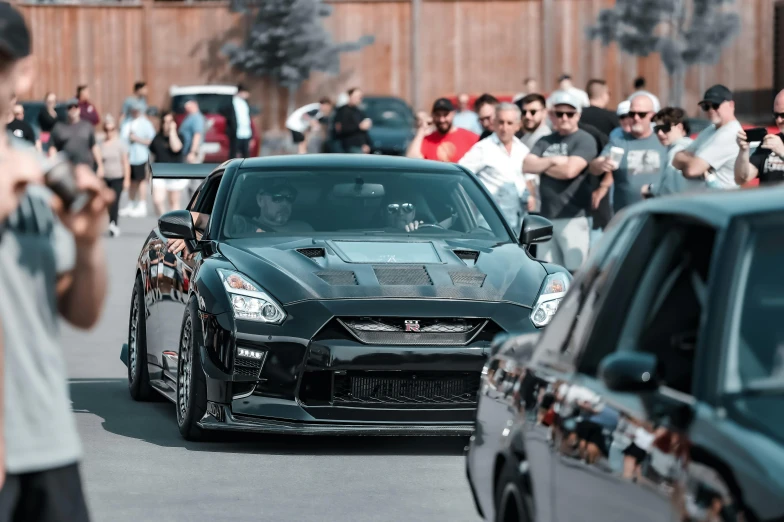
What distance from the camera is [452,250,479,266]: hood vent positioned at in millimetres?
9352

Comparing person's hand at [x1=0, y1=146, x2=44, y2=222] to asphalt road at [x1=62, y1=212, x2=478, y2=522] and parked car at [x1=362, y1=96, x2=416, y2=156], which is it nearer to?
asphalt road at [x1=62, y1=212, x2=478, y2=522]

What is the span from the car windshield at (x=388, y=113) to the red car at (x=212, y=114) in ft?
9.02

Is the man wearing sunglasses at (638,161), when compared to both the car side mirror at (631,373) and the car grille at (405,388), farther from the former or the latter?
the car side mirror at (631,373)

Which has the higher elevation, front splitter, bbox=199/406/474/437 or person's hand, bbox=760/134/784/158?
person's hand, bbox=760/134/784/158

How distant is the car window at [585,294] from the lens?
500 cm

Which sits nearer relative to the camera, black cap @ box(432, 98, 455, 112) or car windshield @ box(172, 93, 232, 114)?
black cap @ box(432, 98, 455, 112)

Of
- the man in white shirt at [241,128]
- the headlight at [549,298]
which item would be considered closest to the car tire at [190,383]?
the headlight at [549,298]

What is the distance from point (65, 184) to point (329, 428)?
16.4 feet

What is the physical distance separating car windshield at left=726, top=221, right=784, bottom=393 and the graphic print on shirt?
972 cm

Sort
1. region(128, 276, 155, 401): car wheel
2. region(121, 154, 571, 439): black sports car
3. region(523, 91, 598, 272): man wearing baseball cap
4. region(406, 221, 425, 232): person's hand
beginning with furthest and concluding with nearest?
region(523, 91, 598, 272): man wearing baseball cap < region(128, 276, 155, 401): car wheel < region(406, 221, 425, 232): person's hand < region(121, 154, 571, 439): black sports car

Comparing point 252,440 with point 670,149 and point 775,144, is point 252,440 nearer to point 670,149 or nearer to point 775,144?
point 775,144

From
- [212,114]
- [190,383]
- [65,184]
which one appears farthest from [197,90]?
[65,184]

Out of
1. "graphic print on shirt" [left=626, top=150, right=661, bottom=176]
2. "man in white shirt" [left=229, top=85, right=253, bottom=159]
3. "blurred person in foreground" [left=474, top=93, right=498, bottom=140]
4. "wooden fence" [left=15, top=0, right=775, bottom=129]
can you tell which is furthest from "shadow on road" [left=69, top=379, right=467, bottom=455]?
"wooden fence" [left=15, top=0, right=775, bottom=129]

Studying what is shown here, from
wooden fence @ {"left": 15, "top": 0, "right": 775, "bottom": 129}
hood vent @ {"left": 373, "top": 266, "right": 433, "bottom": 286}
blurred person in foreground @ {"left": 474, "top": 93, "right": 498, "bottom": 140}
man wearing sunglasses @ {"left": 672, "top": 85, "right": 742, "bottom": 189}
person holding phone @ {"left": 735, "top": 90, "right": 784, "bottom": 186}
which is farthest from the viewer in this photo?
wooden fence @ {"left": 15, "top": 0, "right": 775, "bottom": 129}
